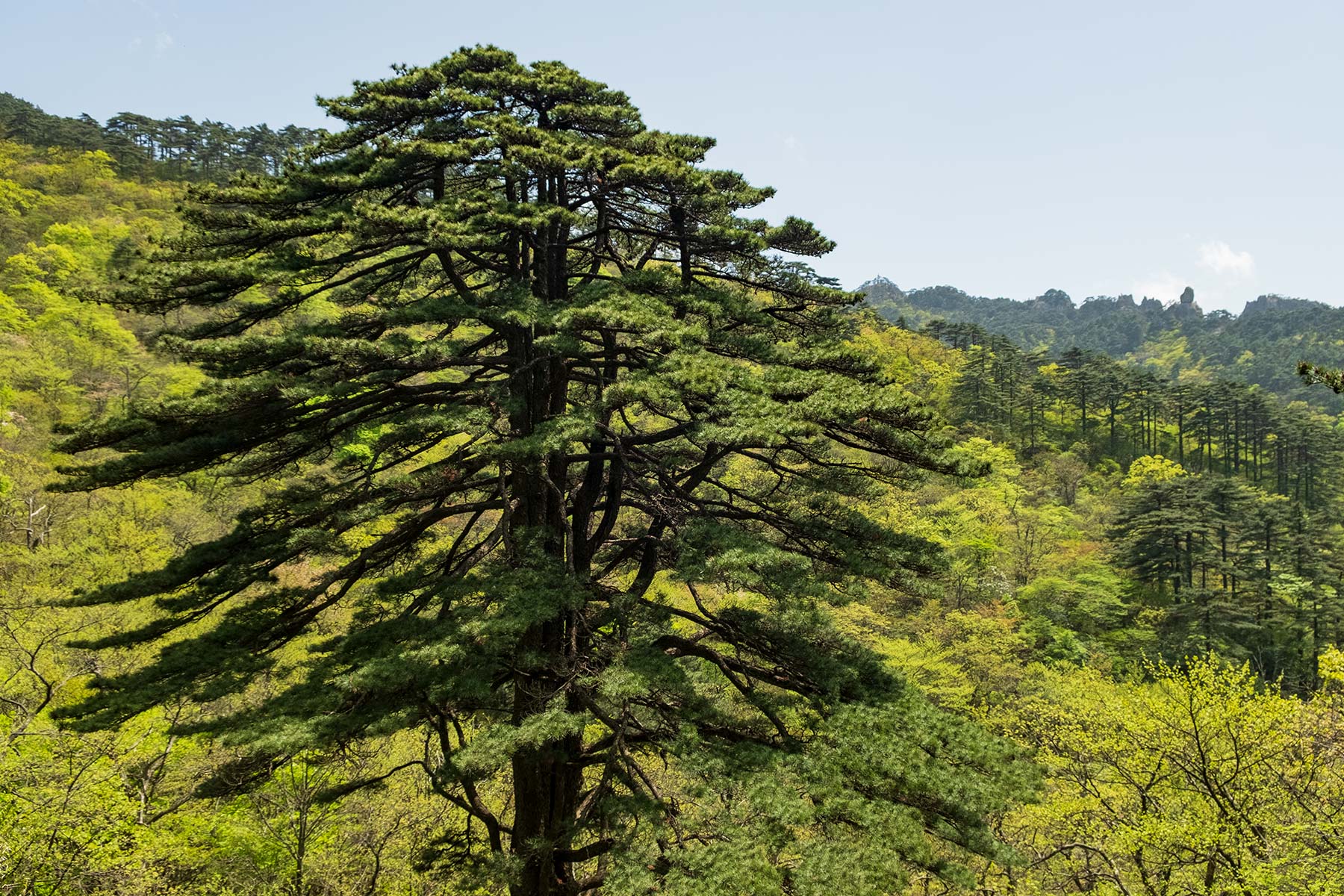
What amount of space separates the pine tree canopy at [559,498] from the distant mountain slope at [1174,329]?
68.8m

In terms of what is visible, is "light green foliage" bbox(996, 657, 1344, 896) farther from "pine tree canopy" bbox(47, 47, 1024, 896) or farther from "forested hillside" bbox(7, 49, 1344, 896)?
"pine tree canopy" bbox(47, 47, 1024, 896)

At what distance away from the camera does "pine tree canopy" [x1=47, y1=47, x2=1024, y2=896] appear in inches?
214

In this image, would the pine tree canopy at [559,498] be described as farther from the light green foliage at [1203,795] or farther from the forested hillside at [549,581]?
the light green foliage at [1203,795]

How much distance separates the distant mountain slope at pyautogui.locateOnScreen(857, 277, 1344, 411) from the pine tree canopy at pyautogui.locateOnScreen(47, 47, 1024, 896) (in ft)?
226

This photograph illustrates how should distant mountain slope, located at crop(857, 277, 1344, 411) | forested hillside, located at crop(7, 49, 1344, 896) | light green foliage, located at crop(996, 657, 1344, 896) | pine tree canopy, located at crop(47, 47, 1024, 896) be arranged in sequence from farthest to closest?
distant mountain slope, located at crop(857, 277, 1344, 411) < light green foliage, located at crop(996, 657, 1344, 896) < forested hillside, located at crop(7, 49, 1344, 896) < pine tree canopy, located at crop(47, 47, 1024, 896)

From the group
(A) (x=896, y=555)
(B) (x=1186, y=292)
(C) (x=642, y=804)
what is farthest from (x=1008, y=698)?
(B) (x=1186, y=292)

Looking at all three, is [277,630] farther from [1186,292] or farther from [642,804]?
[1186,292]

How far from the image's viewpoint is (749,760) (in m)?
5.54

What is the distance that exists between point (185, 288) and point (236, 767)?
426cm

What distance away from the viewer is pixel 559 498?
7250 millimetres

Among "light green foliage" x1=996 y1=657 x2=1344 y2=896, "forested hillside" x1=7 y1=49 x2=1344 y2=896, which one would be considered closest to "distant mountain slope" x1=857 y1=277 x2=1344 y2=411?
"light green foliage" x1=996 y1=657 x2=1344 y2=896

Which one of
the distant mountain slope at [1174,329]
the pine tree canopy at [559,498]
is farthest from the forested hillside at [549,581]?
the distant mountain slope at [1174,329]

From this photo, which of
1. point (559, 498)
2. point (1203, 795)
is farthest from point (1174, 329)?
point (559, 498)

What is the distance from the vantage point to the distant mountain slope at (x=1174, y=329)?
322ft
